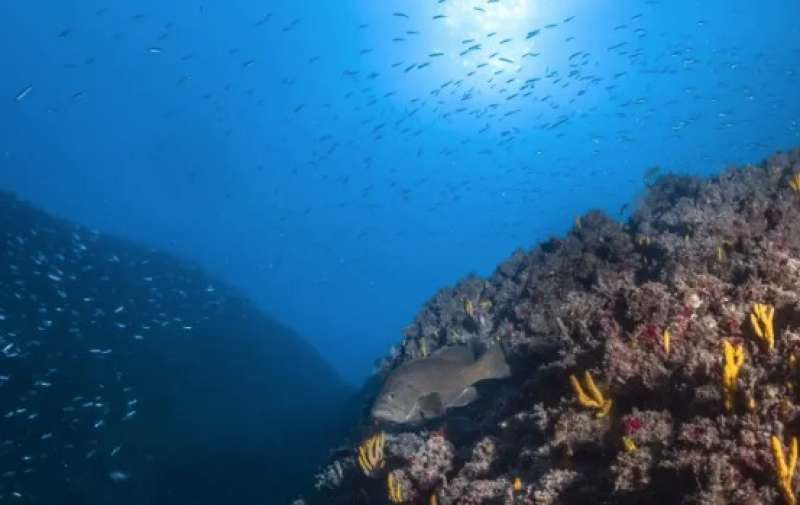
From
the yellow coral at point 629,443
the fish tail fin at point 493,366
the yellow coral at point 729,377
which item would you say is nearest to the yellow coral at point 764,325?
the yellow coral at point 729,377

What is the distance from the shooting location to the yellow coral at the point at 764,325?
3537 millimetres

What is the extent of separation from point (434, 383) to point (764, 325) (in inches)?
162

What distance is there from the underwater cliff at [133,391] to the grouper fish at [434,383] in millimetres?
10275

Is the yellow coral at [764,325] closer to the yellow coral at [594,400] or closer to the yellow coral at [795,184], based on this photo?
the yellow coral at [594,400]

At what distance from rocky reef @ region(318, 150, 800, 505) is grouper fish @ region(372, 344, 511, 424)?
262mm

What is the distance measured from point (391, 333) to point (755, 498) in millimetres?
123683

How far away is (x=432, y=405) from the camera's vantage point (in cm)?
663

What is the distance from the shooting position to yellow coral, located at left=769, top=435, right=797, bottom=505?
2.49 metres

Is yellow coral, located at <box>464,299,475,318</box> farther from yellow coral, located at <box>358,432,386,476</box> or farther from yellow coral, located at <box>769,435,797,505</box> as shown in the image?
yellow coral, located at <box>769,435,797,505</box>

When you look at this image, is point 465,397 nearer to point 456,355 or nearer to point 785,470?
point 456,355

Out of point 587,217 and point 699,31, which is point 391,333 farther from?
point 587,217

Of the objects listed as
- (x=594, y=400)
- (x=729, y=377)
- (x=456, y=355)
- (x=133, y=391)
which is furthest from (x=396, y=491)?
(x=133, y=391)

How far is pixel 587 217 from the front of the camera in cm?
1249

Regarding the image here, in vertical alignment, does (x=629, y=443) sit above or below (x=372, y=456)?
below
